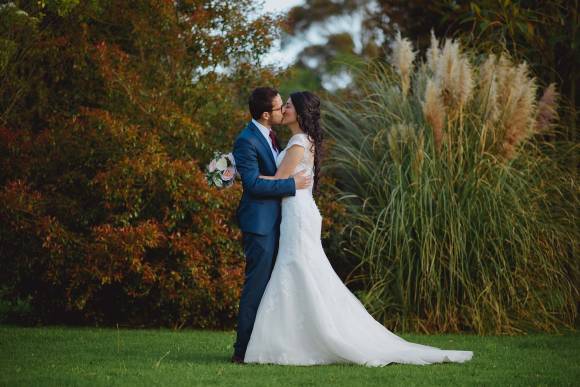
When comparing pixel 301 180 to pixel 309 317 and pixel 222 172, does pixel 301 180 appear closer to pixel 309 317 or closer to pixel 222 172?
pixel 222 172

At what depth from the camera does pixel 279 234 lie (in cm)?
685

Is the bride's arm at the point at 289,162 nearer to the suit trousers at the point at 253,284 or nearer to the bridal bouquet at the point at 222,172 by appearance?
the bridal bouquet at the point at 222,172

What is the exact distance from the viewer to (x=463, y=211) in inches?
366

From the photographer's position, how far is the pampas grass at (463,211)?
30.1ft

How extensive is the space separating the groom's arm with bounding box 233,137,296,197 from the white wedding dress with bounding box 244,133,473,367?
151mm

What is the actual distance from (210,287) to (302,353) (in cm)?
309

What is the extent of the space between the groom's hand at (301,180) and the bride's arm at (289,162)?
0.19 ft

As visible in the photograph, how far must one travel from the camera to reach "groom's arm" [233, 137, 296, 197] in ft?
21.8

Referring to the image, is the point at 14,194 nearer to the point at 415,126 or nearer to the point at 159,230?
the point at 159,230

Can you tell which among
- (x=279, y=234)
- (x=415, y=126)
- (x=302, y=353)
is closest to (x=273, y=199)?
(x=279, y=234)

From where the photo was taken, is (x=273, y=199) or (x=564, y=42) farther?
(x=564, y=42)

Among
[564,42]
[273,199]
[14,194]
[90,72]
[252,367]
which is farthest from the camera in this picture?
[564,42]

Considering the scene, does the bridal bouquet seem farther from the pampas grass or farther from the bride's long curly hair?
the pampas grass

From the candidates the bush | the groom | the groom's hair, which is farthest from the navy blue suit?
the bush
